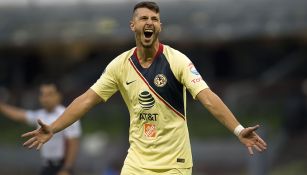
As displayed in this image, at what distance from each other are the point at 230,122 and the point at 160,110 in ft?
2.47

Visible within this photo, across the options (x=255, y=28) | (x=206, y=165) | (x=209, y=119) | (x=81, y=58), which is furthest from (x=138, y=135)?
(x=81, y=58)

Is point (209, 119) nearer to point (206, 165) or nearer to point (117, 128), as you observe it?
point (117, 128)

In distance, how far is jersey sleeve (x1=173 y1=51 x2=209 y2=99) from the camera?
8.42 meters

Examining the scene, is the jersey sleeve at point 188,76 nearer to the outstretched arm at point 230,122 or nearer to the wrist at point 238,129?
the outstretched arm at point 230,122

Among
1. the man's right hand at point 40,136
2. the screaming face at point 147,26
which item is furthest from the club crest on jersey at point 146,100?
the man's right hand at point 40,136

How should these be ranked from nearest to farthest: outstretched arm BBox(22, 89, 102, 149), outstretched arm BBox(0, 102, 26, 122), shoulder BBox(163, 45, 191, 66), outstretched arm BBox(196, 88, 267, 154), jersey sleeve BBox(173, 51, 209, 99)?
outstretched arm BBox(196, 88, 267, 154) → jersey sleeve BBox(173, 51, 209, 99) → shoulder BBox(163, 45, 191, 66) → outstretched arm BBox(22, 89, 102, 149) → outstretched arm BBox(0, 102, 26, 122)

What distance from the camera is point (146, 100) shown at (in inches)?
342

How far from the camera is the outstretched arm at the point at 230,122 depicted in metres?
8.04

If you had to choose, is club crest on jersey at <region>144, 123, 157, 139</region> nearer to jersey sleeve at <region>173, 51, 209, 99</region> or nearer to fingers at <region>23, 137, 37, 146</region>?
jersey sleeve at <region>173, 51, 209, 99</region>

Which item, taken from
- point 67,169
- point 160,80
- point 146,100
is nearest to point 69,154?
point 67,169

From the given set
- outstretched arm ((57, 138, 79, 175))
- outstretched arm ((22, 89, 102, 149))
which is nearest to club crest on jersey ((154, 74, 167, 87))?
outstretched arm ((22, 89, 102, 149))

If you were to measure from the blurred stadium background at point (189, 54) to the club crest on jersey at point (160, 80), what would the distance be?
1563 centimetres

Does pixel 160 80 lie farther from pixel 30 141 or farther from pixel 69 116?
pixel 30 141

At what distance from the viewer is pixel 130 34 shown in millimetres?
31344
